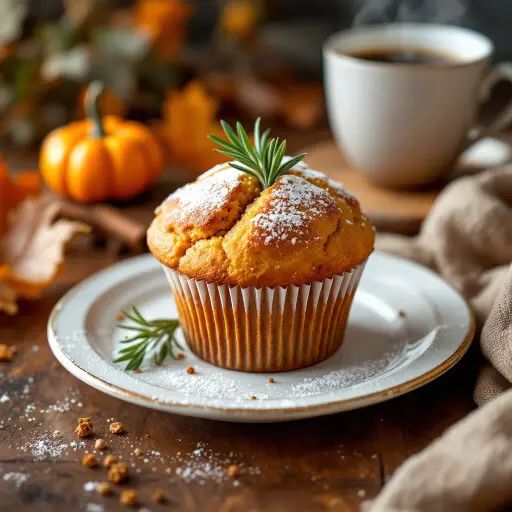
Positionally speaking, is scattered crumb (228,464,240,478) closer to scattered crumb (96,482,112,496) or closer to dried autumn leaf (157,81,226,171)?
scattered crumb (96,482,112,496)

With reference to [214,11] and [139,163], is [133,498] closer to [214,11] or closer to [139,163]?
[139,163]

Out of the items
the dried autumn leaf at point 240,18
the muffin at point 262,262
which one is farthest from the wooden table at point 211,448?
the dried autumn leaf at point 240,18

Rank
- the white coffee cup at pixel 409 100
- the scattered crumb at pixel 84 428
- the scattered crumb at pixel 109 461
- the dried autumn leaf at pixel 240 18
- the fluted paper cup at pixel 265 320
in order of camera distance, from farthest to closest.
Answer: the dried autumn leaf at pixel 240 18 < the white coffee cup at pixel 409 100 < the fluted paper cup at pixel 265 320 < the scattered crumb at pixel 84 428 < the scattered crumb at pixel 109 461

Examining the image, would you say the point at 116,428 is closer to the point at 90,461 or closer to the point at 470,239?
the point at 90,461

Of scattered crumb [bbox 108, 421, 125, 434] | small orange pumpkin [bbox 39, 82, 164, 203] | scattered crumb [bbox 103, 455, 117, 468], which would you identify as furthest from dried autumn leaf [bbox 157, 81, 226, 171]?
scattered crumb [bbox 103, 455, 117, 468]

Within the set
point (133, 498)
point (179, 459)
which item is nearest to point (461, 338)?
point (179, 459)

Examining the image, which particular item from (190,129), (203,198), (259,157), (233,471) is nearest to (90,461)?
(233,471)

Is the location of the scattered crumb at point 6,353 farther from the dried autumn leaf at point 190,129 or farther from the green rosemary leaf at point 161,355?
the dried autumn leaf at point 190,129
